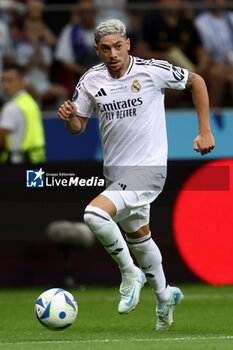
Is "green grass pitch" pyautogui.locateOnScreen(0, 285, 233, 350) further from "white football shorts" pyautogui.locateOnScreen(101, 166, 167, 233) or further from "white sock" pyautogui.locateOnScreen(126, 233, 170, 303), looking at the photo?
"white football shorts" pyautogui.locateOnScreen(101, 166, 167, 233)

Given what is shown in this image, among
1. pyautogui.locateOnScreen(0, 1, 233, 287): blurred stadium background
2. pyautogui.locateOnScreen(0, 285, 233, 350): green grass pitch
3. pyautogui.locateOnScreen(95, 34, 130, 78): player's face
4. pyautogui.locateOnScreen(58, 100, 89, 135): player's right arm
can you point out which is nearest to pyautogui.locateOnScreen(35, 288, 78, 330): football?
pyautogui.locateOnScreen(0, 285, 233, 350): green grass pitch

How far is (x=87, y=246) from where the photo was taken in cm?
959

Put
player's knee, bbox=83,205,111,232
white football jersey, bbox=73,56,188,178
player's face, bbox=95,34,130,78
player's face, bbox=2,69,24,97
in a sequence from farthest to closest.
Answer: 1. player's face, bbox=2,69,24,97
2. white football jersey, bbox=73,56,188,178
3. player's face, bbox=95,34,130,78
4. player's knee, bbox=83,205,111,232

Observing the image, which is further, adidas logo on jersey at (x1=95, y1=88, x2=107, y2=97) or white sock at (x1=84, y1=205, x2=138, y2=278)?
adidas logo on jersey at (x1=95, y1=88, x2=107, y2=97)

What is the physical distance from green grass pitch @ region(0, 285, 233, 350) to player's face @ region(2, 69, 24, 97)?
256cm

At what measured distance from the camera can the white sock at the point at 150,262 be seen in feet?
20.9

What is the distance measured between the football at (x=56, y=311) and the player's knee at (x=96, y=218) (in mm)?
565

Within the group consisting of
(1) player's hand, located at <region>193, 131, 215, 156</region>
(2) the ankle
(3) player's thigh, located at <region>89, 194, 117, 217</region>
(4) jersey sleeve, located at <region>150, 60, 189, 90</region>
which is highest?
(4) jersey sleeve, located at <region>150, 60, 189, 90</region>

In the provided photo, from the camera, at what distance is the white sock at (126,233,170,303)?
6371mm

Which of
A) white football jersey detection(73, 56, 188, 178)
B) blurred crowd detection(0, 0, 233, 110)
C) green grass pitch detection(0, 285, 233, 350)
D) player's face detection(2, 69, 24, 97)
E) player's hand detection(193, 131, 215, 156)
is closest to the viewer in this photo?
green grass pitch detection(0, 285, 233, 350)

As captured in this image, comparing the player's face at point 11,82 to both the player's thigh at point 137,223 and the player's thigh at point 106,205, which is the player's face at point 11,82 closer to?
the player's thigh at point 137,223

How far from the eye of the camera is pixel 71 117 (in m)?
6.17

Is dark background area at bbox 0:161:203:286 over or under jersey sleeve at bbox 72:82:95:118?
under

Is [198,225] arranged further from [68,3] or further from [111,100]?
[68,3]
